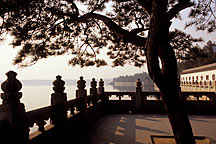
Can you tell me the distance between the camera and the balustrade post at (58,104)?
408cm

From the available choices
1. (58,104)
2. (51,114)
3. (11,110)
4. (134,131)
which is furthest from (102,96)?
(11,110)

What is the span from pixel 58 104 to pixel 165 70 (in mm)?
2492

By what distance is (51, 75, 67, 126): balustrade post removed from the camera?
4.08m

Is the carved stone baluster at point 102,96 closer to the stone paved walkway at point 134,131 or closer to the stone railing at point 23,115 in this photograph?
the stone paved walkway at point 134,131

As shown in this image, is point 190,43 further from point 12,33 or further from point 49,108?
point 12,33

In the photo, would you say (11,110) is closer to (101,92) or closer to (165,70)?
(165,70)

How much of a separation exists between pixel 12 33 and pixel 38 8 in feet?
2.50

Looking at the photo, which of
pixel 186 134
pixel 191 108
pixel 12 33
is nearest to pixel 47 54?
pixel 12 33

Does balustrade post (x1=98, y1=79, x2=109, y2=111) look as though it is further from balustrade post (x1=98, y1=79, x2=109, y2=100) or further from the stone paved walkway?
the stone paved walkway

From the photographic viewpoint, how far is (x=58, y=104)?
4207mm

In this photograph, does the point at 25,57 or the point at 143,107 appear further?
the point at 143,107

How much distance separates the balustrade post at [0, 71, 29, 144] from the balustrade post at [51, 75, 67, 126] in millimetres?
1401

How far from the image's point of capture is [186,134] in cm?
339

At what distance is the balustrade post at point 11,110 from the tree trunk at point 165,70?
2.23 metres
